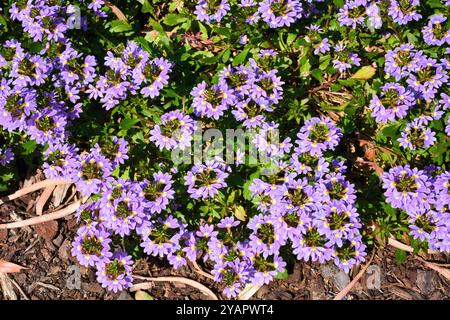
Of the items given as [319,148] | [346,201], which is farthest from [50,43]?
[346,201]

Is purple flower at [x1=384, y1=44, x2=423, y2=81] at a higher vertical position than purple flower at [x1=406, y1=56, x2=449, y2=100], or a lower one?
higher

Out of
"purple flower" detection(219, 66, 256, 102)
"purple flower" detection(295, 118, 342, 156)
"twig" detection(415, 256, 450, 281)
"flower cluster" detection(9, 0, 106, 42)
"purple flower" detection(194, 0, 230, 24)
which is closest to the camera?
"purple flower" detection(295, 118, 342, 156)

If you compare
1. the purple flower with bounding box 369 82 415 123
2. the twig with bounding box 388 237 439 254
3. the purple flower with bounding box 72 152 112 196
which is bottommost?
the twig with bounding box 388 237 439 254

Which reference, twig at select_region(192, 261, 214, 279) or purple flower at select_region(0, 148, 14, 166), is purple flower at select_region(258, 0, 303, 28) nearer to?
twig at select_region(192, 261, 214, 279)

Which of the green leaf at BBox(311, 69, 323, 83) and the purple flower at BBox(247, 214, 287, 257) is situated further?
the green leaf at BBox(311, 69, 323, 83)

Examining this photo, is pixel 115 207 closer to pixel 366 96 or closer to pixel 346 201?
pixel 346 201

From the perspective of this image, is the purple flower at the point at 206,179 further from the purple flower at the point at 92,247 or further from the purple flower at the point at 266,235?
the purple flower at the point at 92,247

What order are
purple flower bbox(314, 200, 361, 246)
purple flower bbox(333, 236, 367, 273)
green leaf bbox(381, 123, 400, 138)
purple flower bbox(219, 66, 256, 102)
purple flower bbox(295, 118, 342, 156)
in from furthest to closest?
green leaf bbox(381, 123, 400, 138) → purple flower bbox(219, 66, 256, 102) → purple flower bbox(333, 236, 367, 273) → purple flower bbox(295, 118, 342, 156) → purple flower bbox(314, 200, 361, 246)

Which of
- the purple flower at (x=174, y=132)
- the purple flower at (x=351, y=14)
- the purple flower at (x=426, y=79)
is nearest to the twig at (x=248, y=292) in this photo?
the purple flower at (x=174, y=132)

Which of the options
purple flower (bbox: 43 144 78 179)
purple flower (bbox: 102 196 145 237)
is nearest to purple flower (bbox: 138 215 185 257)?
purple flower (bbox: 102 196 145 237)
